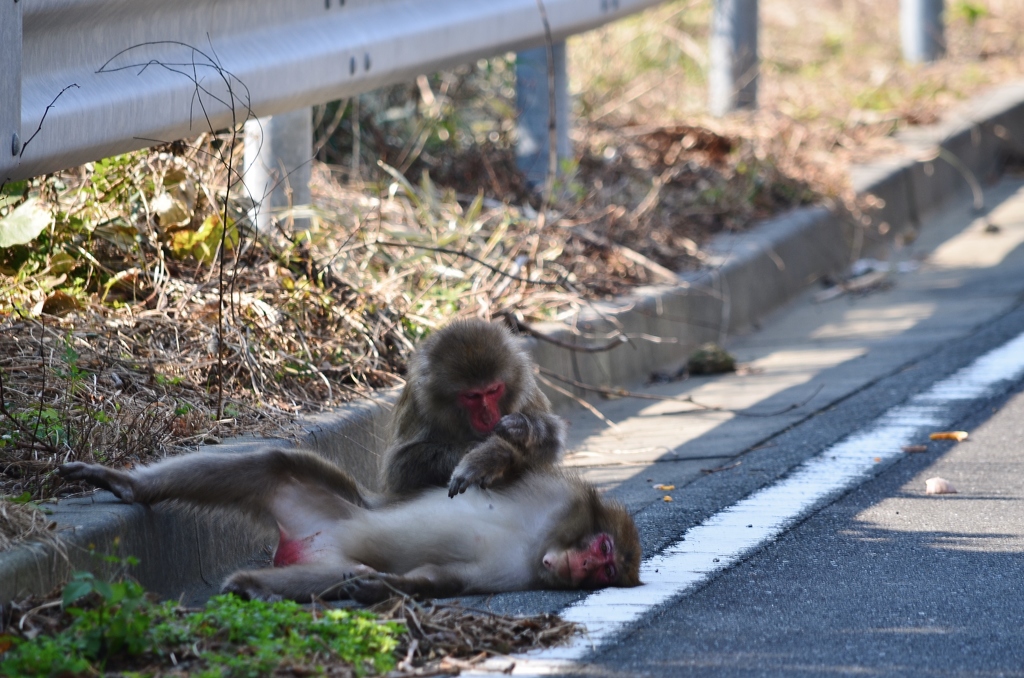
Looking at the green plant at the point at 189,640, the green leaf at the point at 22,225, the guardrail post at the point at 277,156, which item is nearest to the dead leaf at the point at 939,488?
the green plant at the point at 189,640

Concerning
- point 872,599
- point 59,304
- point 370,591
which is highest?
point 59,304

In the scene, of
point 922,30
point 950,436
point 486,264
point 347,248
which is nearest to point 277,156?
point 347,248

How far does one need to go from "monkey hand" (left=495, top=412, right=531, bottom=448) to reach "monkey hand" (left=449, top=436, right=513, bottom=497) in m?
0.04

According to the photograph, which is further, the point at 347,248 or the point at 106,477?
the point at 347,248

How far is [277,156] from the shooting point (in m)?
5.18

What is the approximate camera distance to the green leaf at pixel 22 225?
439 cm

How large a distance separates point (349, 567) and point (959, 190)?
8.01 meters

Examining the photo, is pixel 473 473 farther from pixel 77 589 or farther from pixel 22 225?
pixel 22 225

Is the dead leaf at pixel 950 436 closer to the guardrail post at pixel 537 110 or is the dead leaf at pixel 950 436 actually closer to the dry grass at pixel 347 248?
the dry grass at pixel 347 248

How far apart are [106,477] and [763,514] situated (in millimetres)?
1859

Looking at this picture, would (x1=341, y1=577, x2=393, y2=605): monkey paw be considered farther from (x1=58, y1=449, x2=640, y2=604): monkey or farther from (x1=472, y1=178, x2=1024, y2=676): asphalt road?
(x1=472, y1=178, x2=1024, y2=676): asphalt road

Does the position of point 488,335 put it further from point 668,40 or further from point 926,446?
point 668,40

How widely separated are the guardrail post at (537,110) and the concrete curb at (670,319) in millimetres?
1021

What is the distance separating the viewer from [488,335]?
148 inches
